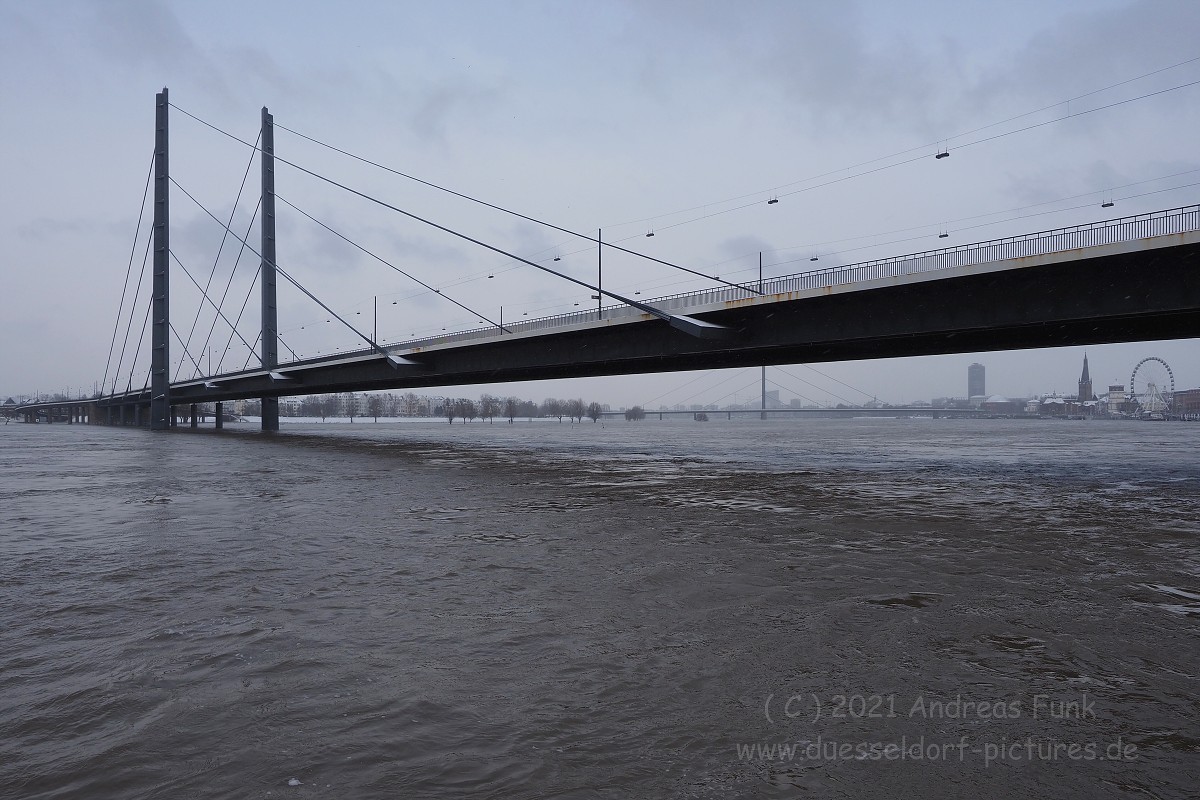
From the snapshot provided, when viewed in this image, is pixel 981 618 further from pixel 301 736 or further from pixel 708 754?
pixel 301 736

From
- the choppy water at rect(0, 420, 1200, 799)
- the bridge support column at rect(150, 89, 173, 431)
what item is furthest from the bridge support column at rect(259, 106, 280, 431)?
the choppy water at rect(0, 420, 1200, 799)

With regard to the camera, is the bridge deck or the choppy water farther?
the bridge deck

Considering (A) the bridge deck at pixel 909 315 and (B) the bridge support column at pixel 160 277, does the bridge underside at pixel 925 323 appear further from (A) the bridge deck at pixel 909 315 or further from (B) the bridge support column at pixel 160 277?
(B) the bridge support column at pixel 160 277

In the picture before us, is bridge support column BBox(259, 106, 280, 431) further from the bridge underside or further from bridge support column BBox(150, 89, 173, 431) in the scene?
the bridge underside

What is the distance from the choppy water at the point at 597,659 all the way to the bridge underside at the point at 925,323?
1290 cm

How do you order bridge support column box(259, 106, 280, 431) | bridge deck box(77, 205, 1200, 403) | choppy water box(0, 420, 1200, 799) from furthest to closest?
bridge support column box(259, 106, 280, 431) → bridge deck box(77, 205, 1200, 403) → choppy water box(0, 420, 1200, 799)

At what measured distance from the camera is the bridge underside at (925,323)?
22.4 meters

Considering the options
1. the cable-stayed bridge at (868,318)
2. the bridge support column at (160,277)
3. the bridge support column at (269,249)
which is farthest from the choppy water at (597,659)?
the bridge support column at (160,277)

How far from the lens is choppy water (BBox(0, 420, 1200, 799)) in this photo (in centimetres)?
395

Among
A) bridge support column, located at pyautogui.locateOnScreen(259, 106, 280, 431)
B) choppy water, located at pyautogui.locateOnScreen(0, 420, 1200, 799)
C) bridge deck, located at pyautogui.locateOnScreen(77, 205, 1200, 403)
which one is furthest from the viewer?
bridge support column, located at pyautogui.locateOnScreen(259, 106, 280, 431)

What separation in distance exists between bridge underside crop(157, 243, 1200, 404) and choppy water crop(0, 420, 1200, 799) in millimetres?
12902

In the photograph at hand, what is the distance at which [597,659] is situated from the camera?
5.70 meters

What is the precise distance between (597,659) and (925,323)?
25.3 meters

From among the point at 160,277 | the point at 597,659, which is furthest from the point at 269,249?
the point at 597,659
